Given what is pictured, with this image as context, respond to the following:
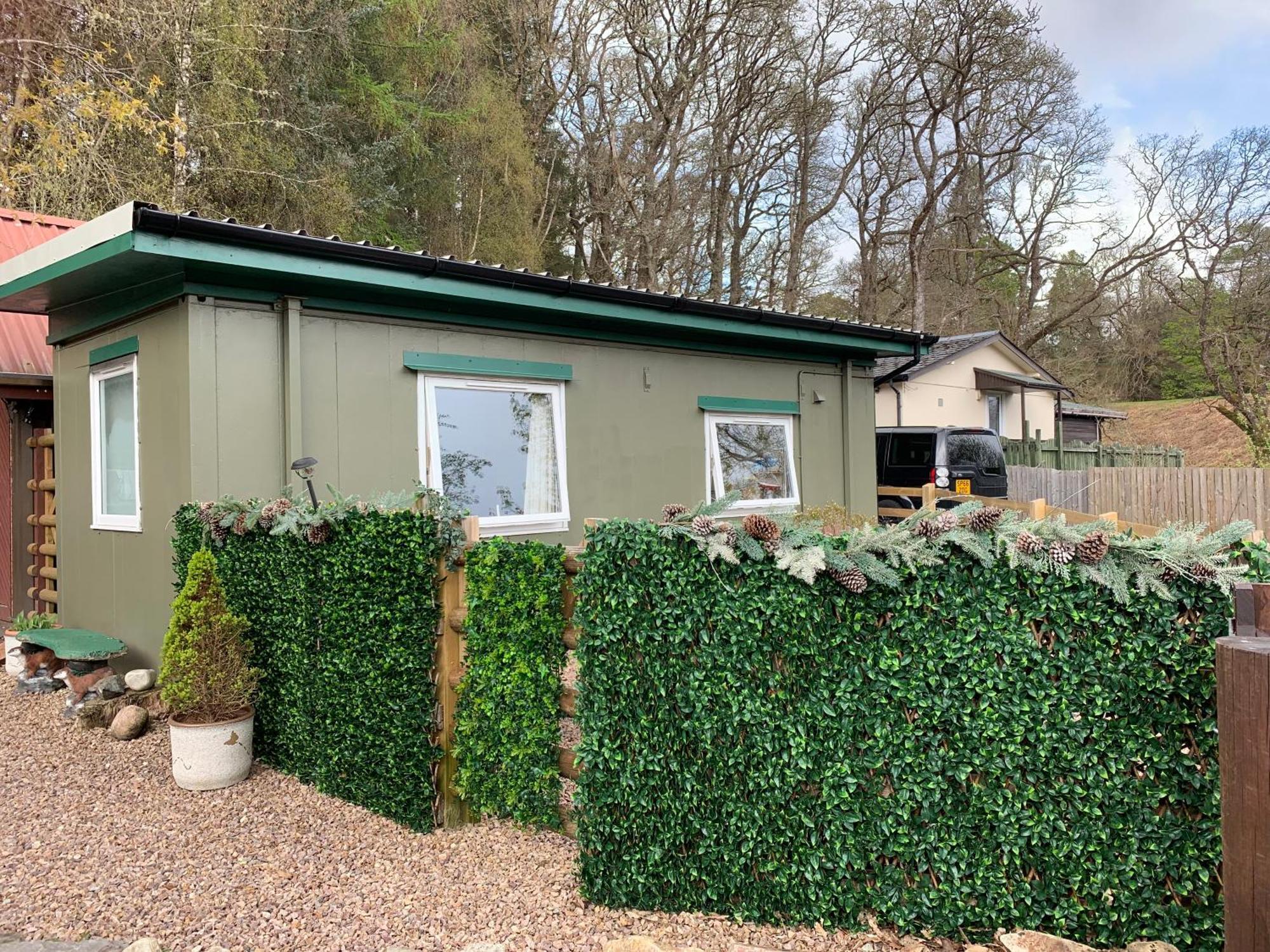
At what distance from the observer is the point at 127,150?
468 inches

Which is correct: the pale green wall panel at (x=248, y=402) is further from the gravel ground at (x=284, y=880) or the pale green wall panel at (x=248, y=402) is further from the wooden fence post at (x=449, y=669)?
the wooden fence post at (x=449, y=669)

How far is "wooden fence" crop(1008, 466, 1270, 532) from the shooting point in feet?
36.2

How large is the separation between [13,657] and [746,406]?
22.0 ft

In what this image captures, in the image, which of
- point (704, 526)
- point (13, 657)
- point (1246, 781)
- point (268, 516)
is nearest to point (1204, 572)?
point (1246, 781)

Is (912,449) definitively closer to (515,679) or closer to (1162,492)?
(1162,492)

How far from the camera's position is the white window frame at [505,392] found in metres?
6.25

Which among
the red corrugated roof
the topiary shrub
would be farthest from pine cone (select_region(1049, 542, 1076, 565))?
the red corrugated roof

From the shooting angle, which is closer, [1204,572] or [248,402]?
[1204,572]

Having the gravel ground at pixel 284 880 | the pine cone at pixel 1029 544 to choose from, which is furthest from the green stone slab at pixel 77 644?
the pine cone at pixel 1029 544

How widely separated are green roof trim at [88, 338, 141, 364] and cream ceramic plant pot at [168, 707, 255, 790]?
9.62 feet

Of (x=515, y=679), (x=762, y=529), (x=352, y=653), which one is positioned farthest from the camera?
(x=352, y=653)

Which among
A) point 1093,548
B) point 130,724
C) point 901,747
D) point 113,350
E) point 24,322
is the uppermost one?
point 24,322

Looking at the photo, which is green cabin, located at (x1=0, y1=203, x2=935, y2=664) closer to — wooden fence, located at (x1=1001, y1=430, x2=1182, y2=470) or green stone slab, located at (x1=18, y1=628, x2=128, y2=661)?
green stone slab, located at (x1=18, y1=628, x2=128, y2=661)

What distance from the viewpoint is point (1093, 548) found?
8.57 ft
